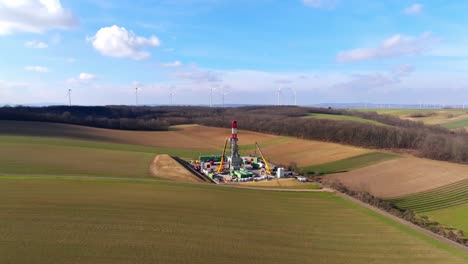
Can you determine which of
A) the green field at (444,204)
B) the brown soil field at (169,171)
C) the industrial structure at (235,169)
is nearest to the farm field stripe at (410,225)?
the green field at (444,204)

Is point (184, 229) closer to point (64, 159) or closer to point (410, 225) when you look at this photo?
point (410, 225)

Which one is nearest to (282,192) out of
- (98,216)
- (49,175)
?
(98,216)

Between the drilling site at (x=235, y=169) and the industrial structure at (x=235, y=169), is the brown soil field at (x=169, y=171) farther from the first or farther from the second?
the industrial structure at (x=235, y=169)

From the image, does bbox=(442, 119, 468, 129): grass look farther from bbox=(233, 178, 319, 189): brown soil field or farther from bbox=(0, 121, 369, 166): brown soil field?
bbox=(233, 178, 319, 189): brown soil field

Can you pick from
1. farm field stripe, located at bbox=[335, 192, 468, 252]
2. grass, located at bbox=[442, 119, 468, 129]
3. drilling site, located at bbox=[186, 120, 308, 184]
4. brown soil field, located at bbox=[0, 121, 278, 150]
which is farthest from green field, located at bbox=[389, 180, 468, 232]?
grass, located at bbox=[442, 119, 468, 129]

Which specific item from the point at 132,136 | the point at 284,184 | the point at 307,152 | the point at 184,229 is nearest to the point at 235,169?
the point at 284,184
